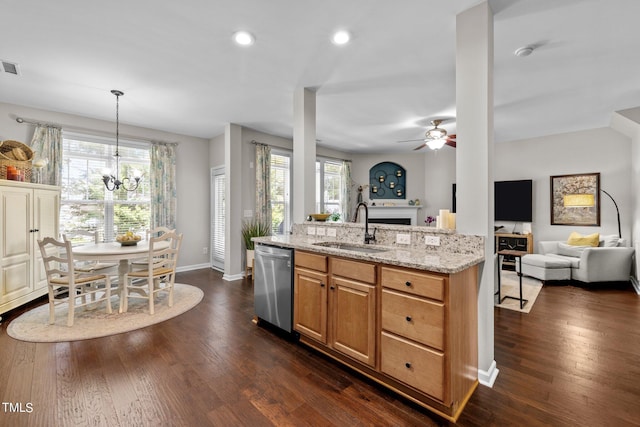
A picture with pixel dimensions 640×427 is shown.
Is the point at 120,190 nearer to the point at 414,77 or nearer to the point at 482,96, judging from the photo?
the point at 414,77

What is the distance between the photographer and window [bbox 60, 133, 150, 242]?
4516mm

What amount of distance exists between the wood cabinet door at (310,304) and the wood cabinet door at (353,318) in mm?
103

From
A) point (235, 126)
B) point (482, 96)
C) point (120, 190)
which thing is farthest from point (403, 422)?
point (120, 190)

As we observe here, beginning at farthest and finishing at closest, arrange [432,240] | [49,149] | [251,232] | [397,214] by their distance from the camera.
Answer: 1. [397,214]
2. [251,232]
3. [49,149]
4. [432,240]

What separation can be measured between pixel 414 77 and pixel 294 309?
2.94m

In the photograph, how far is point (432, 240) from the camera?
2324 millimetres

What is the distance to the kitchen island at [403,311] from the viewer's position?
1.72m

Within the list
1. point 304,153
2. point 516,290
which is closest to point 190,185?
point 304,153

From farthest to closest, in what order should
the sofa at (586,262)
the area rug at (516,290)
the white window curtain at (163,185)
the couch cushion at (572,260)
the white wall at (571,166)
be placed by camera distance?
the white window curtain at (163,185), the white wall at (571,166), the couch cushion at (572,260), the sofa at (586,262), the area rug at (516,290)

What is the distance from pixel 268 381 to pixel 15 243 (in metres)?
3.65

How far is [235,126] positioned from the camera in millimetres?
5180

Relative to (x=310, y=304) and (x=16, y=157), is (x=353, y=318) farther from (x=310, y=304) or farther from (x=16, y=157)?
(x=16, y=157)

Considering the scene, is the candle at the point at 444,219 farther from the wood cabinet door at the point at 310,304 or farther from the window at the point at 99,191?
the window at the point at 99,191

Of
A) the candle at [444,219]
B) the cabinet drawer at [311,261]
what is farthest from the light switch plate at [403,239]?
the cabinet drawer at [311,261]
